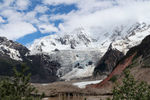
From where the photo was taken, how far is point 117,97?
461 inches

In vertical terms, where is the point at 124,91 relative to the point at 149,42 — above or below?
below

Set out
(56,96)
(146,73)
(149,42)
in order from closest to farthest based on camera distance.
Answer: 1. (56,96)
2. (146,73)
3. (149,42)

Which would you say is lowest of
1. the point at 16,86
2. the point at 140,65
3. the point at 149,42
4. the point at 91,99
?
the point at 91,99

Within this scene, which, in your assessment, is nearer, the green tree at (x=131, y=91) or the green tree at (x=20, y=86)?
the green tree at (x=131, y=91)

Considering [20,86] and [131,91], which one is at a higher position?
[20,86]

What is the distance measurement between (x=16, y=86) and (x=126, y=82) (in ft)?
22.6

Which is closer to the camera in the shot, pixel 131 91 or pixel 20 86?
pixel 131 91

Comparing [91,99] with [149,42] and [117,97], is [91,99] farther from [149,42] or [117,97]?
[149,42]

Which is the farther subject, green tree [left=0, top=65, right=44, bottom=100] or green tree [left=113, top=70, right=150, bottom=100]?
green tree [left=0, top=65, right=44, bottom=100]

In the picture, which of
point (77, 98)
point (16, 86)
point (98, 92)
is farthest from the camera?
point (98, 92)

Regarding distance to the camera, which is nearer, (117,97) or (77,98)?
(117,97)

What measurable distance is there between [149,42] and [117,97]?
78.4 meters

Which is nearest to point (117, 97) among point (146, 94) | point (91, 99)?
point (146, 94)

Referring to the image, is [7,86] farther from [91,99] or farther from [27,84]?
[91,99]
